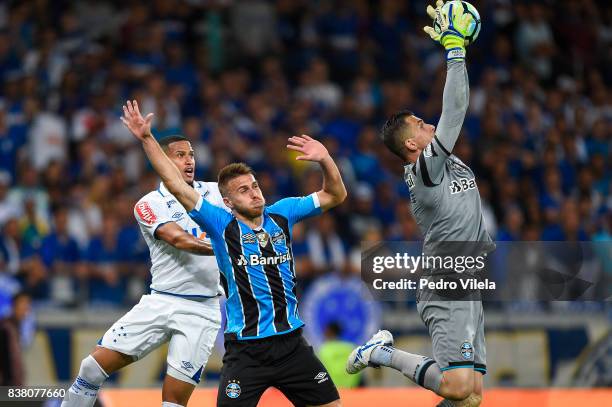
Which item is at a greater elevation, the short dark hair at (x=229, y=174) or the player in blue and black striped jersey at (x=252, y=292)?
the short dark hair at (x=229, y=174)

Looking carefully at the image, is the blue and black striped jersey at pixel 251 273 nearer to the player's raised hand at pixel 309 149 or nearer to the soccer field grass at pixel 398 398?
the player's raised hand at pixel 309 149

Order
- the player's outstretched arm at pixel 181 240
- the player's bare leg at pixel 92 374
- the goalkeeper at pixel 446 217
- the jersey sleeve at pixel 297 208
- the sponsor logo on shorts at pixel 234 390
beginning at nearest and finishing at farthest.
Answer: the sponsor logo on shorts at pixel 234 390 → the goalkeeper at pixel 446 217 → the jersey sleeve at pixel 297 208 → the player's outstretched arm at pixel 181 240 → the player's bare leg at pixel 92 374

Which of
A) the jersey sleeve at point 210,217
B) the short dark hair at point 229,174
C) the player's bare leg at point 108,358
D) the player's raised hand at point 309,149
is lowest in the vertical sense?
the player's bare leg at point 108,358

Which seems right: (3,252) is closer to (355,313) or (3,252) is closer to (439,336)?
(355,313)

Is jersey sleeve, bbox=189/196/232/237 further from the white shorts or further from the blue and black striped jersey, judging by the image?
the white shorts

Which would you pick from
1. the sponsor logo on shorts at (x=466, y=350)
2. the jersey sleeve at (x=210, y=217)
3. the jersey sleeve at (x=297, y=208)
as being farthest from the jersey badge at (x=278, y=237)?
the sponsor logo on shorts at (x=466, y=350)

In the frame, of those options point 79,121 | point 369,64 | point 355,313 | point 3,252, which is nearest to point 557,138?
point 369,64

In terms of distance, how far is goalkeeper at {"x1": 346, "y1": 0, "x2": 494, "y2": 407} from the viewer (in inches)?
318

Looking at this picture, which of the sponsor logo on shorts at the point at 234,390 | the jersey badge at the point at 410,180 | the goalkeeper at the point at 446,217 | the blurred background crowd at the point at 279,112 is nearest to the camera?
the sponsor logo on shorts at the point at 234,390

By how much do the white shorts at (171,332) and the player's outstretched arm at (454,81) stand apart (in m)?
2.29

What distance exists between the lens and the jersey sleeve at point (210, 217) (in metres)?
7.99

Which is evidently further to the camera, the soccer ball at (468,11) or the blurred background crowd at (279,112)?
the blurred background crowd at (279,112)

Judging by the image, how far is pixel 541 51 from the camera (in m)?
19.3

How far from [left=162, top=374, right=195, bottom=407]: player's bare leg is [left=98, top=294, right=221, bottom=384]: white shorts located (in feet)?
0.19
